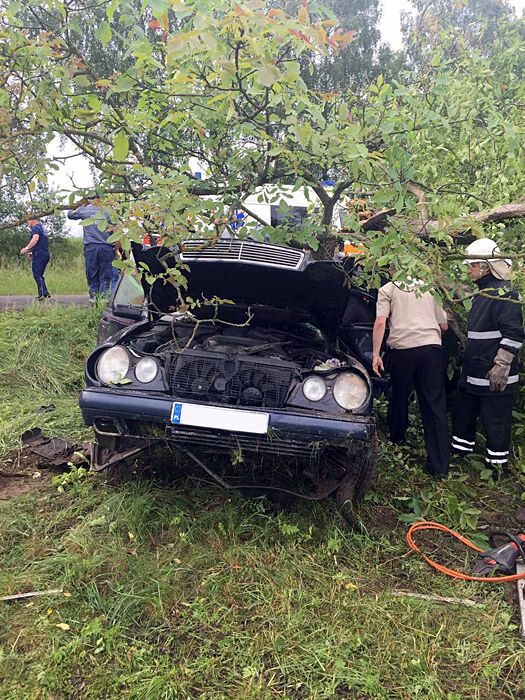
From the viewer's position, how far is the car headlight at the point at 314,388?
3137 mm

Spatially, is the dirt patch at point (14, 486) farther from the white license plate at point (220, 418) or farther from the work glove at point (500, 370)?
the work glove at point (500, 370)

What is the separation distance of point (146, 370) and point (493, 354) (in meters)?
2.53

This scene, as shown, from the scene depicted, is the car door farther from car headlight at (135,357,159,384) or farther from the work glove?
the work glove

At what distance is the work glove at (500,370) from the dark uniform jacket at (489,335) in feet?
0.16

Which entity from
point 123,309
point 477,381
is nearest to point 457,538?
point 477,381

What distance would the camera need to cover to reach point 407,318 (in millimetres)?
4238

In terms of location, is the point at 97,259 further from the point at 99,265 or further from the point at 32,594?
the point at 32,594

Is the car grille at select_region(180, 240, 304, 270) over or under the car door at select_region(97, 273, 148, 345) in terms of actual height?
over

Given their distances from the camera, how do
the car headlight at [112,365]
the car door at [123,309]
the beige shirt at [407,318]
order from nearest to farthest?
the car headlight at [112,365] < the beige shirt at [407,318] < the car door at [123,309]

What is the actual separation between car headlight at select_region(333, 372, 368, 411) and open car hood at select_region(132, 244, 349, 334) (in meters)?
0.64

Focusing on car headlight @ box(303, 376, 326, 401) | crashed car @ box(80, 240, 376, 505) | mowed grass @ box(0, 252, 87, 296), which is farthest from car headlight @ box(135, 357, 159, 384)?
mowed grass @ box(0, 252, 87, 296)

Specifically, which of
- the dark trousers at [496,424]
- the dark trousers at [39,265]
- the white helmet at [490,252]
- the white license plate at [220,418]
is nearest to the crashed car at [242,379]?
the white license plate at [220,418]

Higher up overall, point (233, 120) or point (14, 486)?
point (233, 120)

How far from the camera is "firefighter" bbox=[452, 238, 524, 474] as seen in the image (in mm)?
3957
